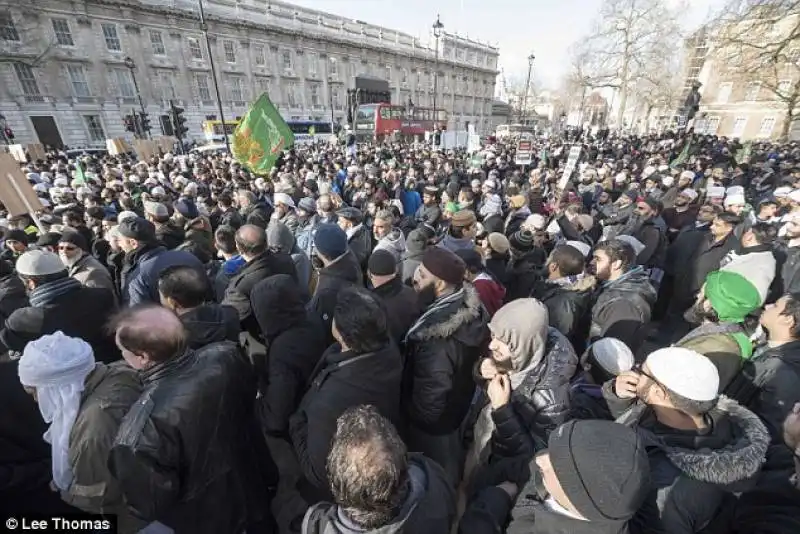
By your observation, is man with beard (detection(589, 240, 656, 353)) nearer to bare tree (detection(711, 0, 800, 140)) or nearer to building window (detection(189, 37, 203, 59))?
bare tree (detection(711, 0, 800, 140))

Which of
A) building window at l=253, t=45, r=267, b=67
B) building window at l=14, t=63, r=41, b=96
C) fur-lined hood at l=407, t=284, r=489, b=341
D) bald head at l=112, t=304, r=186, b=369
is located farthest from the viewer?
building window at l=253, t=45, r=267, b=67

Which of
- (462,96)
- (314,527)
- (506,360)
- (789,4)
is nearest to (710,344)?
(506,360)

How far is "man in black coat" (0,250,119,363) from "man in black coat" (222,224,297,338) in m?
0.84

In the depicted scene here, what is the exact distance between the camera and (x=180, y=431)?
5.45 ft

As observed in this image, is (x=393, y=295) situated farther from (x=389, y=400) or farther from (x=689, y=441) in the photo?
(x=689, y=441)

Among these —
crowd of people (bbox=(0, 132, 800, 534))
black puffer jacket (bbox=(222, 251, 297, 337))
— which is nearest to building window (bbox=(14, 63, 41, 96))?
crowd of people (bbox=(0, 132, 800, 534))

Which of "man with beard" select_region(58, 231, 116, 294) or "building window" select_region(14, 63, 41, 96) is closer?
"man with beard" select_region(58, 231, 116, 294)

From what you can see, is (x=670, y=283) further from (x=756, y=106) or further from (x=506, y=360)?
(x=756, y=106)

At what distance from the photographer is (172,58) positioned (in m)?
36.9

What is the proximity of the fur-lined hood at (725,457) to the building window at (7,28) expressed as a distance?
145 feet

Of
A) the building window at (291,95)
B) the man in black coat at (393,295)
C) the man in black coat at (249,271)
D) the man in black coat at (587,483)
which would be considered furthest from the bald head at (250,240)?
the building window at (291,95)

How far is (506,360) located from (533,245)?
2512 mm

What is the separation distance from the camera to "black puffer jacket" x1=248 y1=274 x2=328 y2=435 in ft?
7.09

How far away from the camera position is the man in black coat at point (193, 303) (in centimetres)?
217
